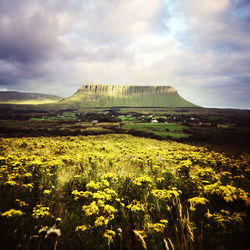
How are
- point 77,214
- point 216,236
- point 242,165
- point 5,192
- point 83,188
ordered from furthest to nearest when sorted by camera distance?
point 242,165 < point 83,188 < point 5,192 < point 77,214 < point 216,236

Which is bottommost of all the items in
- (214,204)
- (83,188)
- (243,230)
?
(83,188)

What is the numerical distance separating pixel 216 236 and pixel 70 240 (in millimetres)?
3534

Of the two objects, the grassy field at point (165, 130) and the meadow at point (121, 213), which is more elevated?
the meadow at point (121, 213)

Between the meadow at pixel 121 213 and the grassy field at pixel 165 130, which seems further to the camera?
the grassy field at pixel 165 130

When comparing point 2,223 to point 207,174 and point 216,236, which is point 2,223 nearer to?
point 216,236

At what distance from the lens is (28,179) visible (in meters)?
5.93

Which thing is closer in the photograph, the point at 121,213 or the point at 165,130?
the point at 121,213

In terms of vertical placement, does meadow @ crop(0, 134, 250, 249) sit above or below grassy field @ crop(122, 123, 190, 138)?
above

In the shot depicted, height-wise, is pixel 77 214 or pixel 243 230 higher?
pixel 243 230

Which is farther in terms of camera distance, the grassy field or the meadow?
the grassy field

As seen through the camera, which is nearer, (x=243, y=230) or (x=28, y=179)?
(x=243, y=230)

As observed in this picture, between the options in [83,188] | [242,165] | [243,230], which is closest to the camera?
[243,230]

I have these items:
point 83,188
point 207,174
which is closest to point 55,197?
point 83,188

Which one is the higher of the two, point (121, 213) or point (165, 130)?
point (121, 213)
